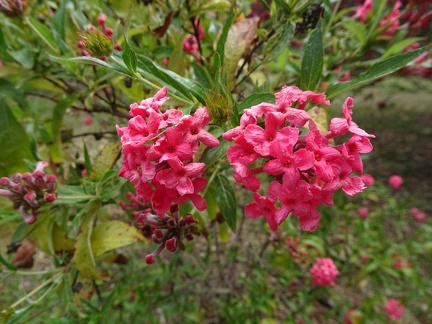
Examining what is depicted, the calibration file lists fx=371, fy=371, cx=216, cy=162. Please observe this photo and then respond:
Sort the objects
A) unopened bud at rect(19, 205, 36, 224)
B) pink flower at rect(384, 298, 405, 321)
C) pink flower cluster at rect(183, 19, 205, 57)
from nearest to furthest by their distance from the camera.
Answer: unopened bud at rect(19, 205, 36, 224), pink flower cluster at rect(183, 19, 205, 57), pink flower at rect(384, 298, 405, 321)

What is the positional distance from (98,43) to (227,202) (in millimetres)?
529

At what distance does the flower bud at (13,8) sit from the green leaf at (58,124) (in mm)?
321

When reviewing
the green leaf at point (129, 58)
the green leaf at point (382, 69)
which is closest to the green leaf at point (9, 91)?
the green leaf at point (129, 58)

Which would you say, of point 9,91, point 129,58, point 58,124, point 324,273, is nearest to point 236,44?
point 129,58

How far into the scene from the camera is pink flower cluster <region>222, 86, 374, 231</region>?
27.9 inches

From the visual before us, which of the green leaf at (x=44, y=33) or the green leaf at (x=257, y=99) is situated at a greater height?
the green leaf at (x=44, y=33)

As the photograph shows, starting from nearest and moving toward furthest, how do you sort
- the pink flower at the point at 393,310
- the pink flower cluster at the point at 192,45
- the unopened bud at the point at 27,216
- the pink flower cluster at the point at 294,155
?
the pink flower cluster at the point at 294,155 < the unopened bud at the point at 27,216 < the pink flower cluster at the point at 192,45 < the pink flower at the point at 393,310

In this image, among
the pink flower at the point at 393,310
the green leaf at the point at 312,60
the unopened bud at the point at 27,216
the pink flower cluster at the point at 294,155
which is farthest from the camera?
the pink flower at the point at 393,310

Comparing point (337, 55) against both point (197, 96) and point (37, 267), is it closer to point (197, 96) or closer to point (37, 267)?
point (197, 96)

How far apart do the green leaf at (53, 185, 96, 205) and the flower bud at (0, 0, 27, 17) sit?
625 mm

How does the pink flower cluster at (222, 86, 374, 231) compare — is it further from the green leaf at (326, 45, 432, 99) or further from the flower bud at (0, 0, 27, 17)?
the flower bud at (0, 0, 27, 17)

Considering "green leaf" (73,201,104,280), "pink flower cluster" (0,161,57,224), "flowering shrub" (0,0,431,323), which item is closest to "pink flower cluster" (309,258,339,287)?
"flowering shrub" (0,0,431,323)

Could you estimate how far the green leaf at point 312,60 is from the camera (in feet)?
3.10

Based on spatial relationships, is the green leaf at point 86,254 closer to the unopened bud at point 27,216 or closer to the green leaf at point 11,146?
the unopened bud at point 27,216
